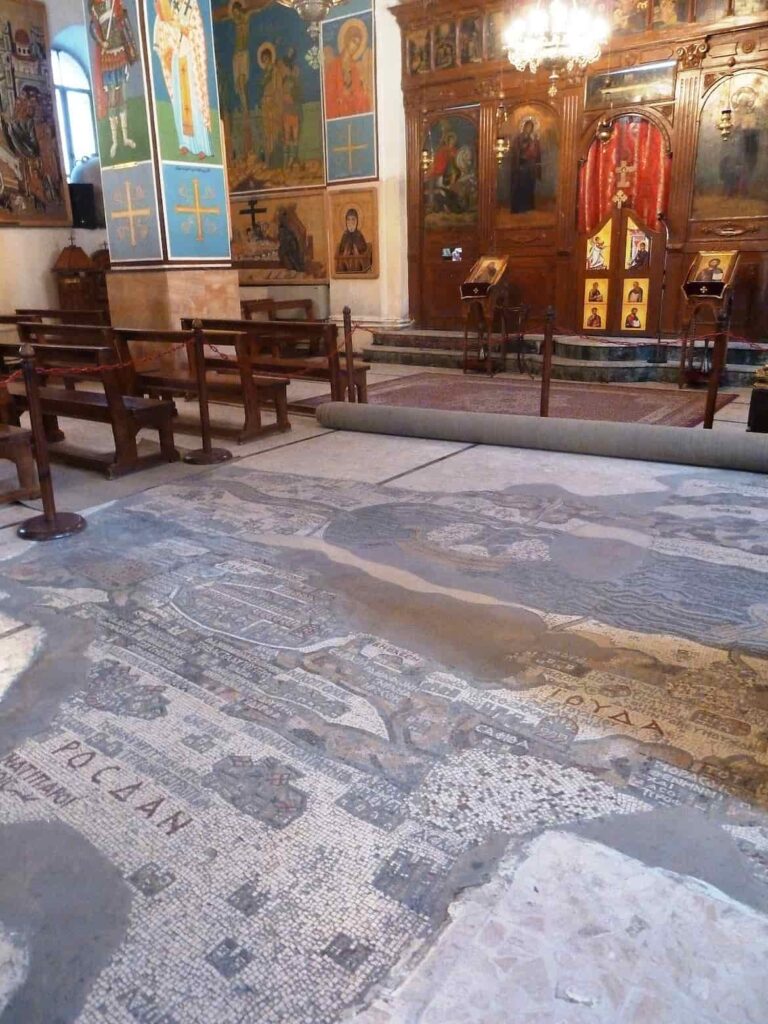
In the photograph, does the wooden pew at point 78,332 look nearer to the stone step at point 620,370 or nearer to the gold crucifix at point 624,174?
the stone step at point 620,370

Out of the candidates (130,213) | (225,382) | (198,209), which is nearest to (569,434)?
(225,382)

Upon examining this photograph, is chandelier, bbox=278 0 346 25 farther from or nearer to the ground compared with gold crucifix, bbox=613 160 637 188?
farther from the ground

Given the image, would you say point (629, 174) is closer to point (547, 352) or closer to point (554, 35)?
point (554, 35)

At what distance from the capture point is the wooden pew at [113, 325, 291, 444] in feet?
22.2

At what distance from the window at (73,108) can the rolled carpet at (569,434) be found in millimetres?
10458

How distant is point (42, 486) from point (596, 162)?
9.49 meters

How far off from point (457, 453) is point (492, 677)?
3.71 m

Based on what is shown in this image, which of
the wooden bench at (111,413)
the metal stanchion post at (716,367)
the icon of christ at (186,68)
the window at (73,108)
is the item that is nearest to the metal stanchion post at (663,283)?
the metal stanchion post at (716,367)

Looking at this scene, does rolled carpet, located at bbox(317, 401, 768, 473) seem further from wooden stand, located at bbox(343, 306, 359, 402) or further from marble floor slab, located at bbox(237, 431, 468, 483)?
wooden stand, located at bbox(343, 306, 359, 402)

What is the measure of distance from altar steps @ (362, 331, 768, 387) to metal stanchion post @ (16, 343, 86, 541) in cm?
710

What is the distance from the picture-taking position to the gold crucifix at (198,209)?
9781 mm

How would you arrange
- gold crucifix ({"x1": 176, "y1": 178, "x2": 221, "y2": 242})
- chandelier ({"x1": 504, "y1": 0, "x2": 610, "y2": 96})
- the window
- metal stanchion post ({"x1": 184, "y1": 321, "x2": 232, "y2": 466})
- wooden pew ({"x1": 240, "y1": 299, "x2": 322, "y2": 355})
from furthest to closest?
the window, wooden pew ({"x1": 240, "y1": 299, "x2": 322, "y2": 355}), gold crucifix ({"x1": 176, "y1": 178, "x2": 221, "y2": 242}), chandelier ({"x1": 504, "y1": 0, "x2": 610, "y2": 96}), metal stanchion post ({"x1": 184, "y1": 321, "x2": 232, "y2": 466})

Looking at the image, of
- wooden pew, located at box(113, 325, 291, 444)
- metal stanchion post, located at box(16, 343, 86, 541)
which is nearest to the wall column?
wooden pew, located at box(113, 325, 291, 444)

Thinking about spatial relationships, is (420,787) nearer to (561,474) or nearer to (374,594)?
(374,594)
